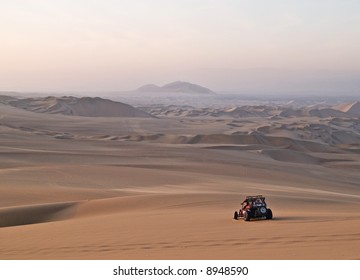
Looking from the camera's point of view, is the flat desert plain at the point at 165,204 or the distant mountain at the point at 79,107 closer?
the flat desert plain at the point at 165,204

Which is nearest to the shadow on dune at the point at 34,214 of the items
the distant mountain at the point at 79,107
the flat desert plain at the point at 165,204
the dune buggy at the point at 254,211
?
the flat desert plain at the point at 165,204

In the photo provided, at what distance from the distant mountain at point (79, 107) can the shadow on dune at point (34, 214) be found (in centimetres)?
6515

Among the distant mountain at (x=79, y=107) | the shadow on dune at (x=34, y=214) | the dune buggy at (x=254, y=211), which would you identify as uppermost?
the distant mountain at (x=79, y=107)

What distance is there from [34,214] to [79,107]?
2853 inches

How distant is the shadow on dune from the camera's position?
11.6 meters

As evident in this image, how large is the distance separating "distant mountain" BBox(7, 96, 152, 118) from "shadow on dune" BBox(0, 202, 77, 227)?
65147 mm

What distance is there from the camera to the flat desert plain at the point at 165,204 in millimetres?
7273

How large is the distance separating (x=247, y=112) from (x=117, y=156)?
7559cm

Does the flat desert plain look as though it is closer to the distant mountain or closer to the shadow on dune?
the shadow on dune

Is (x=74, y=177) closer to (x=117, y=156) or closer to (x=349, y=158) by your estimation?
(x=117, y=156)

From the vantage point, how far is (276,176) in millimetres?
24719

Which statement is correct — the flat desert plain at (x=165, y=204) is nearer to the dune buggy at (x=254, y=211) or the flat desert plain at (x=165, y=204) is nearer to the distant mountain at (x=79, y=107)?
the dune buggy at (x=254, y=211)

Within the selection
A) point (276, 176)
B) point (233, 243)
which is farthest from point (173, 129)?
point (233, 243)

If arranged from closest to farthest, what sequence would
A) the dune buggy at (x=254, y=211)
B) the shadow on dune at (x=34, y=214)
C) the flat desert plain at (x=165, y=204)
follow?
the flat desert plain at (x=165, y=204)
the dune buggy at (x=254, y=211)
the shadow on dune at (x=34, y=214)
